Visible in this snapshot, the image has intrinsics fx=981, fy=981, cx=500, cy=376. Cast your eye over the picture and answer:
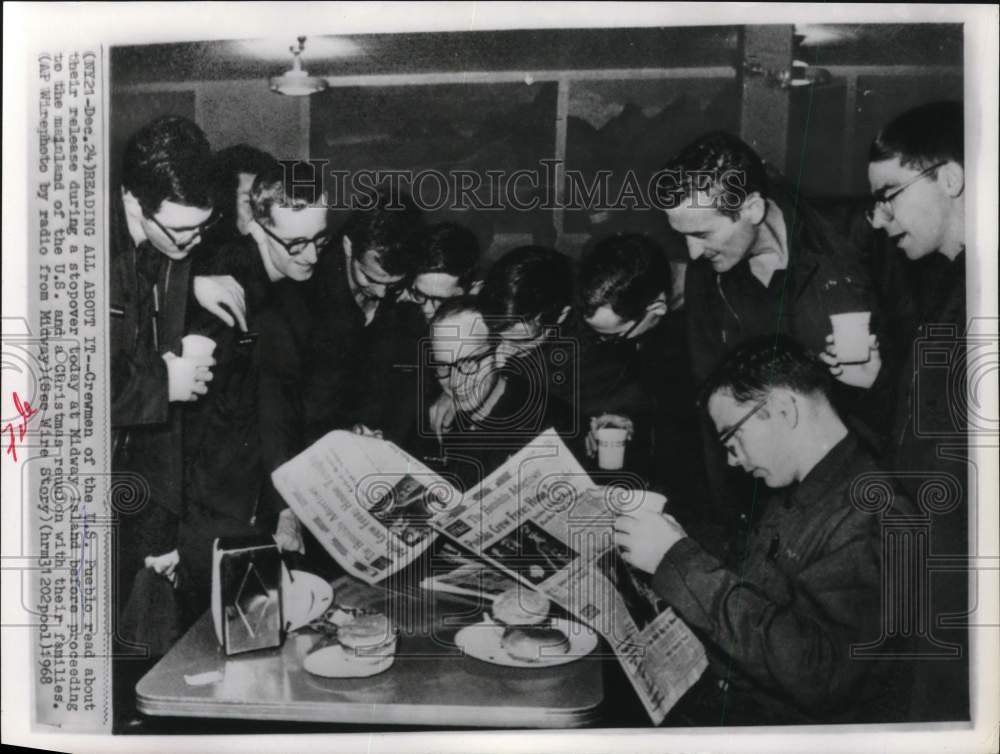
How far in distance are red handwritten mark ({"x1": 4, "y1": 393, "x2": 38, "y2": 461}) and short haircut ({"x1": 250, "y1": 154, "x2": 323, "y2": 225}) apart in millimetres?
637

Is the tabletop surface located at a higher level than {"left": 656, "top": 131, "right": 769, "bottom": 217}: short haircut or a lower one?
lower

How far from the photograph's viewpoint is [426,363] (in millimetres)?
2035

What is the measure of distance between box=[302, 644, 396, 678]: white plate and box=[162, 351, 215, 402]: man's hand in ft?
1.97

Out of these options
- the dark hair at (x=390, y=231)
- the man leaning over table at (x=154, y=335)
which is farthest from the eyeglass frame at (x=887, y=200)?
the man leaning over table at (x=154, y=335)

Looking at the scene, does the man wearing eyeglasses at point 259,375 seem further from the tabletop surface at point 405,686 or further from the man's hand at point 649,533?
the man's hand at point 649,533

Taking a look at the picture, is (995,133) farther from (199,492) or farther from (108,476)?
(108,476)

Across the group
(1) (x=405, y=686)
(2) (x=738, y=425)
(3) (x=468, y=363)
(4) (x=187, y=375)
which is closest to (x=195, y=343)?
(4) (x=187, y=375)

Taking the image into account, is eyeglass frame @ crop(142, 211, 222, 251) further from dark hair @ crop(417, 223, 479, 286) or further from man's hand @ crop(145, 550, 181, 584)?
man's hand @ crop(145, 550, 181, 584)

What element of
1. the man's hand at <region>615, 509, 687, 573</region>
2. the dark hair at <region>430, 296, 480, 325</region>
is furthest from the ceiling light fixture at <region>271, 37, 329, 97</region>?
the man's hand at <region>615, 509, 687, 573</region>

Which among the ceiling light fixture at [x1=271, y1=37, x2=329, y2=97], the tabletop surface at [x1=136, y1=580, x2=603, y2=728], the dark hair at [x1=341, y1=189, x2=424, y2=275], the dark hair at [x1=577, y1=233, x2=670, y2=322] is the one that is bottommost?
the tabletop surface at [x1=136, y1=580, x2=603, y2=728]

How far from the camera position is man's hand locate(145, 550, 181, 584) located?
6.80 ft

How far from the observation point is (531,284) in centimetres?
202

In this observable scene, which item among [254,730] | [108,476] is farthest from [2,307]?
[254,730]

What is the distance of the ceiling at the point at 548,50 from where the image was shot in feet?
6.61
